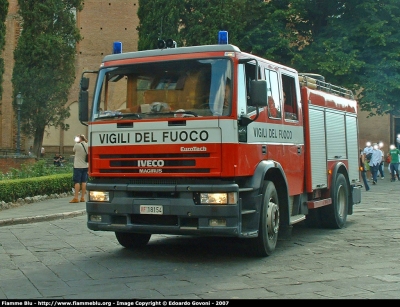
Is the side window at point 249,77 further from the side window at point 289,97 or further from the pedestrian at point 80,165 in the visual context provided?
the pedestrian at point 80,165

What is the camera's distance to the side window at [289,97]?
10.00m

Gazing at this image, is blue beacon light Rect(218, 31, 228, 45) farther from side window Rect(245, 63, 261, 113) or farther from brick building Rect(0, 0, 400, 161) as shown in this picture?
brick building Rect(0, 0, 400, 161)

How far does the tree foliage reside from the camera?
1147 inches

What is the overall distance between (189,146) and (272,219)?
162 cm

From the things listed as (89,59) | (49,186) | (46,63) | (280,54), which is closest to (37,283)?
(49,186)

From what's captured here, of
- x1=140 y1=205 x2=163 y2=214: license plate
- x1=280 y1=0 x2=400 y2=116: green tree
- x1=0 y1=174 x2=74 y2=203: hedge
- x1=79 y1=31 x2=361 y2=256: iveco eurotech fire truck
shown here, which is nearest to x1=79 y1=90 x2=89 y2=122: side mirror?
x1=79 y1=31 x2=361 y2=256: iveco eurotech fire truck

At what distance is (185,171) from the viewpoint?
837 cm

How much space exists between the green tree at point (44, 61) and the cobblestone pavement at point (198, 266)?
24.3m

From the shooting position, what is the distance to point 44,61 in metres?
35.6

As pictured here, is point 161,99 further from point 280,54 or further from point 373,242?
point 280,54

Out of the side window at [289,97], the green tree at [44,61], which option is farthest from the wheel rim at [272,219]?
the green tree at [44,61]

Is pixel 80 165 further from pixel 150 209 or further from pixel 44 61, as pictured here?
pixel 44 61

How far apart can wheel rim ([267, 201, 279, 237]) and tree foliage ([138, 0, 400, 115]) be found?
805 inches

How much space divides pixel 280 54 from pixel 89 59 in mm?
23738
